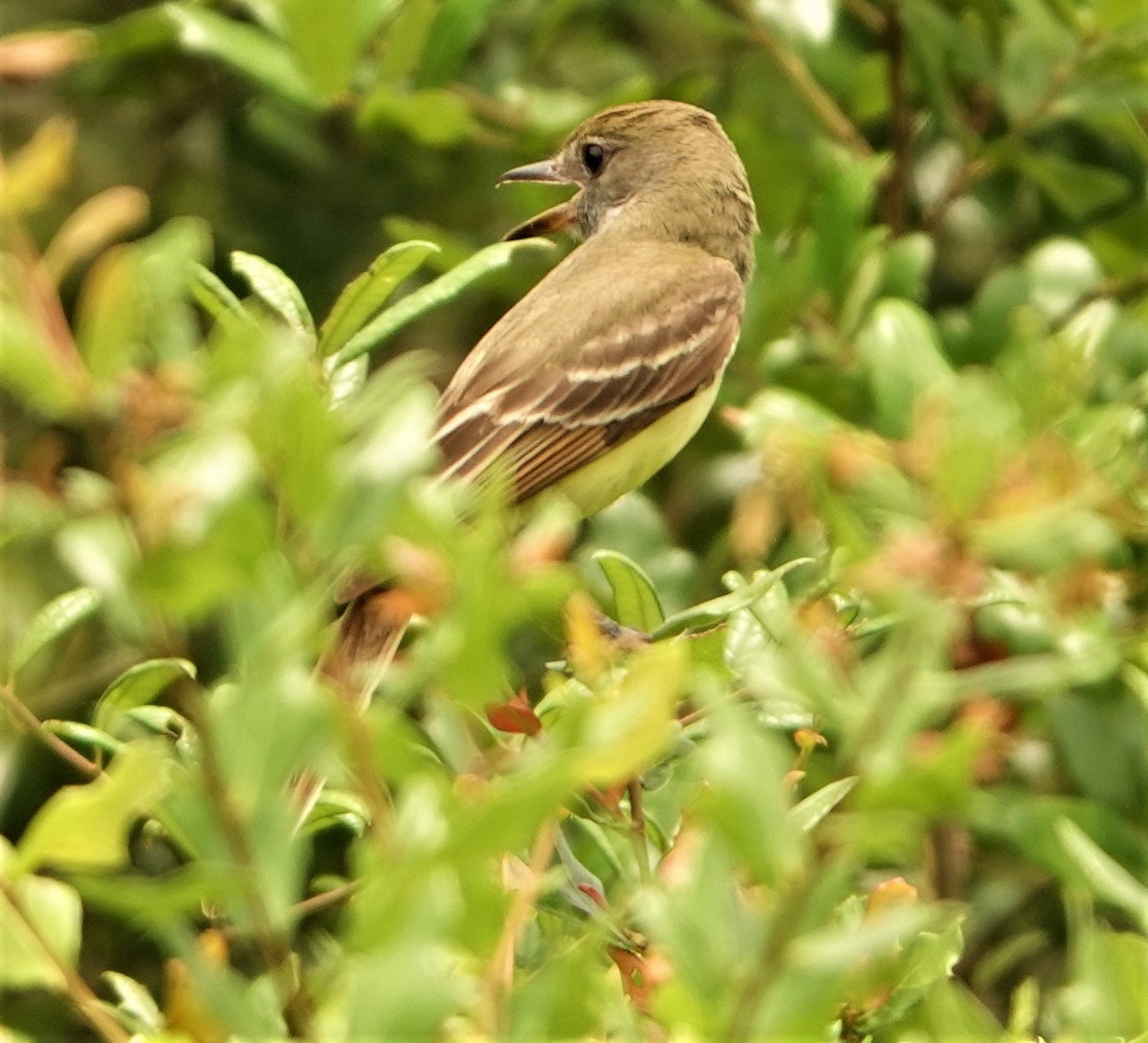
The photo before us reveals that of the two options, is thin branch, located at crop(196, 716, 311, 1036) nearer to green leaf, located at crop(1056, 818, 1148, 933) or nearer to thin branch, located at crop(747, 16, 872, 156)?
green leaf, located at crop(1056, 818, 1148, 933)

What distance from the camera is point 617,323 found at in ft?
16.6

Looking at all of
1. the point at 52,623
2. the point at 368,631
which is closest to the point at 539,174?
the point at 368,631

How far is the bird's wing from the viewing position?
463 centimetres

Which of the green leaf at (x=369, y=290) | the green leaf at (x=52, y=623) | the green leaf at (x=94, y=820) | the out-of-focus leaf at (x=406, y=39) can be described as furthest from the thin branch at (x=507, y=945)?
the out-of-focus leaf at (x=406, y=39)

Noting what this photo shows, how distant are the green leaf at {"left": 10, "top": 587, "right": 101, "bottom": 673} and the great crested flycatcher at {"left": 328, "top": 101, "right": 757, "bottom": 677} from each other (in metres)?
1.56

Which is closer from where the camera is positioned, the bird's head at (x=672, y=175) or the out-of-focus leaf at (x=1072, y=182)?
the out-of-focus leaf at (x=1072, y=182)

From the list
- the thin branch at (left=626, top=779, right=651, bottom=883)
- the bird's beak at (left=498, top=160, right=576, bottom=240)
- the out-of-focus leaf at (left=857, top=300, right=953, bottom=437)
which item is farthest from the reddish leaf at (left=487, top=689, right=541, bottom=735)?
the bird's beak at (left=498, top=160, right=576, bottom=240)

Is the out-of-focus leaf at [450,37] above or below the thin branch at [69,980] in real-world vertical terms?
below

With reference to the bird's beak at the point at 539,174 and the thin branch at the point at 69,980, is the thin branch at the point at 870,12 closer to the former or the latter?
the bird's beak at the point at 539,174

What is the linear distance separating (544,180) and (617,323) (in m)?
0.44

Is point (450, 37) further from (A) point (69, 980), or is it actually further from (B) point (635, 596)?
(A) point (69, 980)

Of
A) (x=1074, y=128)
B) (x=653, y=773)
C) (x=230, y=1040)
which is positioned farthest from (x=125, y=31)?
(x=230, y=1040)

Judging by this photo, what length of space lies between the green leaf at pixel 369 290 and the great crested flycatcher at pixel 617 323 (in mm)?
1400

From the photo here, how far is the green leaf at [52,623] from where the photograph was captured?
239 centimetres
